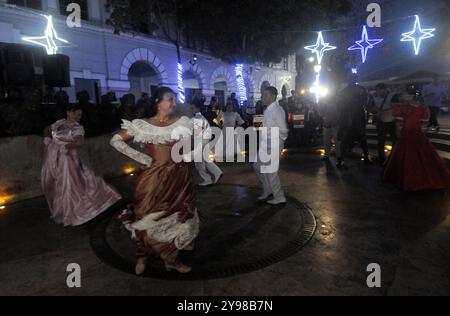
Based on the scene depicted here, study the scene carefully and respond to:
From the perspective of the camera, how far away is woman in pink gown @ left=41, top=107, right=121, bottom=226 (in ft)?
16.1

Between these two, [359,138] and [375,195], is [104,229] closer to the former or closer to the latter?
[375,195]

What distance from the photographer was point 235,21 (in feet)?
53.1

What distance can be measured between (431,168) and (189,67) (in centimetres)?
1674

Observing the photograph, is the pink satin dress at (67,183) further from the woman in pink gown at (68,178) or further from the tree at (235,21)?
the tree at (235,21)

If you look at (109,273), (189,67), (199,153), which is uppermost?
(189,67)

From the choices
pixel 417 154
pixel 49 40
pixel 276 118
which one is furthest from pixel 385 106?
pixel 49 40

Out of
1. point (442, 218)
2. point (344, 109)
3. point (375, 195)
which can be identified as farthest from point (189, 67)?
point (442, 218)

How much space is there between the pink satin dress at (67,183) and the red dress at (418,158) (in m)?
5.18

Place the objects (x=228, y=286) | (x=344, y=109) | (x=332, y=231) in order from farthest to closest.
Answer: (x=344, y=109)
(x=332, y=231)
(x=228, y=286)

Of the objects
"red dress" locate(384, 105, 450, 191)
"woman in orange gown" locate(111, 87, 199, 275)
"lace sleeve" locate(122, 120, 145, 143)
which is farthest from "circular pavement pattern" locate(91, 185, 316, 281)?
"red dress" locate(384, 105, 450, 191)

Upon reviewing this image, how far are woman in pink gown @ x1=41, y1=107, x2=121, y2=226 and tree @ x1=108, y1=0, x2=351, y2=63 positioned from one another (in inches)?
408

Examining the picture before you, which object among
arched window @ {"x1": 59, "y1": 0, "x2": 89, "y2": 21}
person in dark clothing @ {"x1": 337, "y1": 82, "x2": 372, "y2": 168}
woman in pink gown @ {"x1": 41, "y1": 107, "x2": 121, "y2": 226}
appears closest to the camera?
woman in pink gown @ {"x1": 41, "y1": 107, "x2": 121, "y2": 226}

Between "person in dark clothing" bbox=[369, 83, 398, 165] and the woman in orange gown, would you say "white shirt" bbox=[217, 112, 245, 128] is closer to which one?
"person in dark clothing" bbox=[369, 83, 398, 165]

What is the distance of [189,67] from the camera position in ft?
65.9
